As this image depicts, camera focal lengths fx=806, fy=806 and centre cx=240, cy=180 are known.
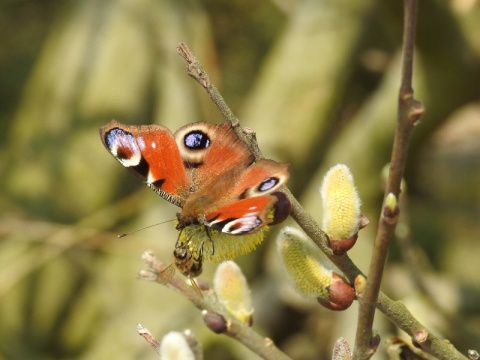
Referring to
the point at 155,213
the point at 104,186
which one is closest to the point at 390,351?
the point at 155,213

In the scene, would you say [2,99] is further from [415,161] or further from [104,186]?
[415,161]

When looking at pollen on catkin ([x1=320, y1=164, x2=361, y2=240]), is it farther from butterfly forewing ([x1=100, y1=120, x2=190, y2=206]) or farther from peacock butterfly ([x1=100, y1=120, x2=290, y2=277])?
butterfly forewing ([x1=100, y1=120, x2=190, y2=206])

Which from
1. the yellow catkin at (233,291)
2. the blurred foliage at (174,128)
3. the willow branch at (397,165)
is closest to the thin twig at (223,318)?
the yellow catkin at (233,291)

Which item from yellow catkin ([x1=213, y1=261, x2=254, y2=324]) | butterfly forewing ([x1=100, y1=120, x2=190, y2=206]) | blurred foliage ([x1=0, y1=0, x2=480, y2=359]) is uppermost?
butterfly forewing ([x1=100, y1=120, x2=190, y2=206])

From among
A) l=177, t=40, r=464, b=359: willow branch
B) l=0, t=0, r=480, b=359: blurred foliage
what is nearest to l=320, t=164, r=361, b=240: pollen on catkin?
l=177, t=40, r=464, b=359: willow branch

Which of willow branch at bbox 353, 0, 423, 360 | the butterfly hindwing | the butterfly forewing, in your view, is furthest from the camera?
the butterfly forewing

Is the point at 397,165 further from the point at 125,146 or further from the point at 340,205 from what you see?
the point at 125,146

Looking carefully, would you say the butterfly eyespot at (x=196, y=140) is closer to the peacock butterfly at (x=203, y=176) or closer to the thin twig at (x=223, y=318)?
the peacock butterfly at (x=203, y=176)
